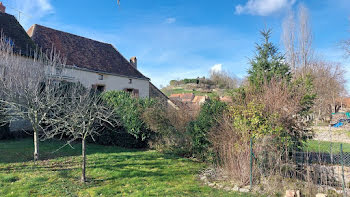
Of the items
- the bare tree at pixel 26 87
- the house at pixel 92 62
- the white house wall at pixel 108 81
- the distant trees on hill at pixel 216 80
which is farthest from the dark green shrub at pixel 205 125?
the distant trees on hill at pixel 216 80

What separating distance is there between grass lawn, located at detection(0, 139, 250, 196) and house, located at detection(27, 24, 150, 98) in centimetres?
811

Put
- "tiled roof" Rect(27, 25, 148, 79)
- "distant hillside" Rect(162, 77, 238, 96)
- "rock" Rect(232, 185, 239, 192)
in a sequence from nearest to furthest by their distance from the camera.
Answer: "rock" Rect(232, 185, 239, 192)
"tiled roof" Rect(27, 25, 148, 79)
"distant hillside" Rect(162, 77, 238, 96)

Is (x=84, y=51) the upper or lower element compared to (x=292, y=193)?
upper

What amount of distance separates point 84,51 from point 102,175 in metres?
15.2

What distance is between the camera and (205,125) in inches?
301

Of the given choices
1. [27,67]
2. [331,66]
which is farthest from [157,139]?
[331,66]

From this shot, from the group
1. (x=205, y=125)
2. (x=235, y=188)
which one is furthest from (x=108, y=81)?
(x=235, y=188)

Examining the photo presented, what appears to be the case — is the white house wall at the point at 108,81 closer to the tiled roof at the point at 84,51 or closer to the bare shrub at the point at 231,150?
the tiled roof at the point at 84,51

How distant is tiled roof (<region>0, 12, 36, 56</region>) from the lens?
1322 centimetres

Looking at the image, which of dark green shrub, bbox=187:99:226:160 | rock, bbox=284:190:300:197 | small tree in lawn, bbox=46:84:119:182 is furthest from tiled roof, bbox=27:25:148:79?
rock, bbox=284:190:300:197

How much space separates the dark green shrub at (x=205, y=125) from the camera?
7480 mm

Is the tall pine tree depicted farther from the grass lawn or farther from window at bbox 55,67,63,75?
window at bbox 55,67,63,75

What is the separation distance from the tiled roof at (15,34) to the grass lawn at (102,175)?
7461mm

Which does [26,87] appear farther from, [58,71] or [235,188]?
[235,188]
